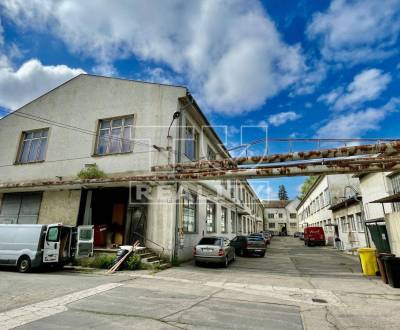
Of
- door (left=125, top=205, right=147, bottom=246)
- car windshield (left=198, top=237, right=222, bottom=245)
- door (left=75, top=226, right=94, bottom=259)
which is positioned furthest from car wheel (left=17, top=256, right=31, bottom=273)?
car windshield (left=198, top=237, right=222, bottom=245)

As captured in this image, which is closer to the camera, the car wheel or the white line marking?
the white line marking

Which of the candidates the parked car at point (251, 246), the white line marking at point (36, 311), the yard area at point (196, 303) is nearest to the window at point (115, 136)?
the yard area at point (196, 303)

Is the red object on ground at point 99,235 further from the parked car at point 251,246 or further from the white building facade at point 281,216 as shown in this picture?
the white building facade at point 281,216

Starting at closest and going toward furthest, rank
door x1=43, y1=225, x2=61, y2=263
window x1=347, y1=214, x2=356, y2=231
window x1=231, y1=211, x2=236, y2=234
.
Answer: door x1=43, y1=225, x2=61, y2=263, window x1=347, y1=214, x2=356, y2=231, window x1=231, y1=211, x2=236, y2=234

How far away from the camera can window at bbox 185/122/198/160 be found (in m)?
15.6

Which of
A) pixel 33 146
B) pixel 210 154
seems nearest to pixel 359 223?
pixel 210 154

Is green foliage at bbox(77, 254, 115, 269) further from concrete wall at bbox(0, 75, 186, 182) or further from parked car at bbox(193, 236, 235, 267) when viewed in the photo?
Answer: concrete wall at bbox(0, 75, 186, 182)

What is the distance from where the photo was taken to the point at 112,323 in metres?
4.67

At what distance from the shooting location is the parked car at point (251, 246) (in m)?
18.5

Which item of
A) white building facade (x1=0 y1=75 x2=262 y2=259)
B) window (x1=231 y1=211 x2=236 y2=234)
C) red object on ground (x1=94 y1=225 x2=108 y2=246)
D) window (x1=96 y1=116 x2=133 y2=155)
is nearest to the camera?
white building facade (x1=0 y1=75 x2=262 y2=259)

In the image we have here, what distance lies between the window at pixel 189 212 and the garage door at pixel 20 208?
30.1 ft

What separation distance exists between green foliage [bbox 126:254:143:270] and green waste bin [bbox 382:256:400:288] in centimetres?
945

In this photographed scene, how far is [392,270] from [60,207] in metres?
16.1

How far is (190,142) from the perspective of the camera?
54.0 ft
